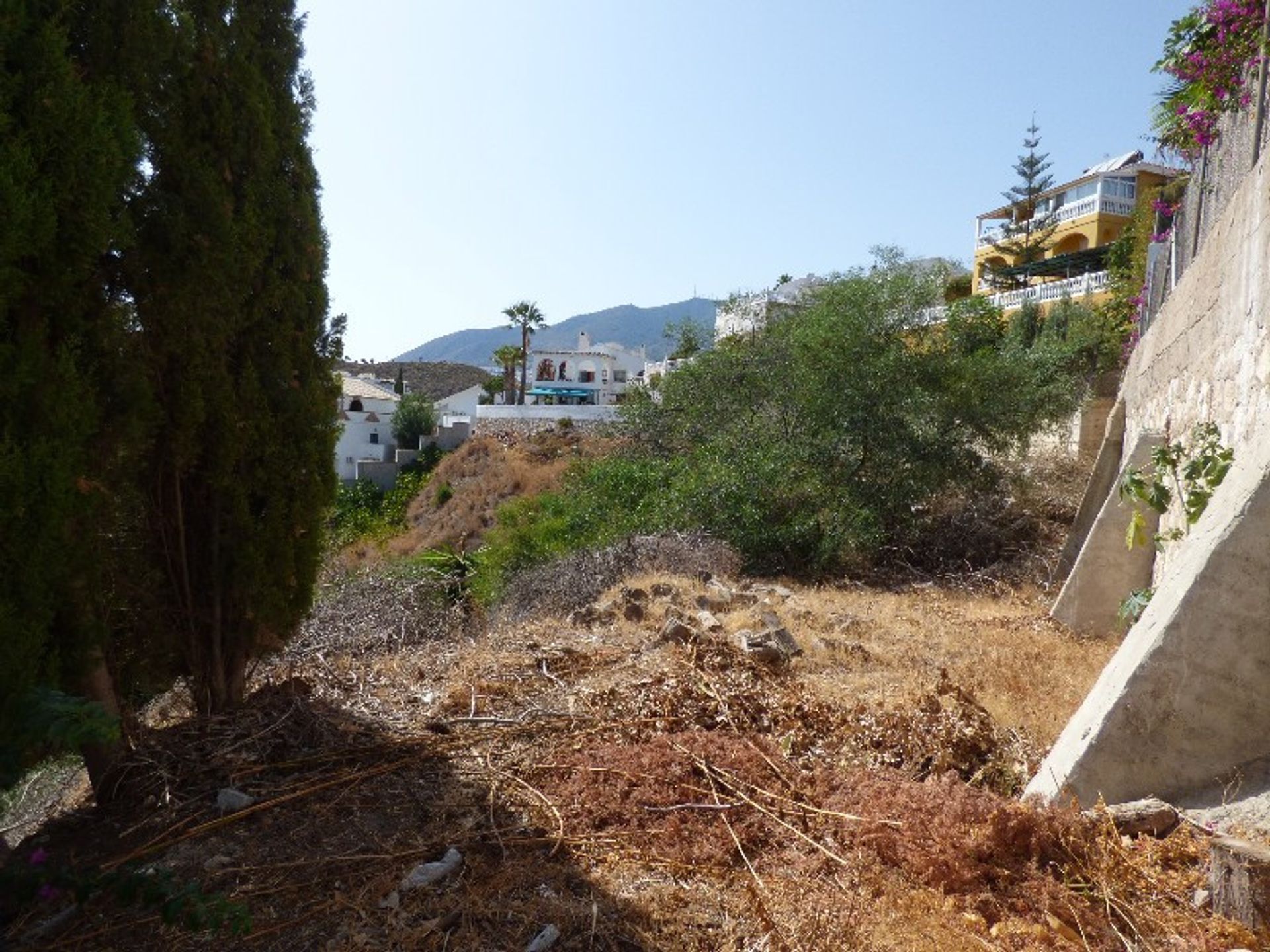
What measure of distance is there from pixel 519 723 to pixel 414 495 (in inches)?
1102

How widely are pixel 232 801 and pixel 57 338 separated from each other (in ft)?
6.49

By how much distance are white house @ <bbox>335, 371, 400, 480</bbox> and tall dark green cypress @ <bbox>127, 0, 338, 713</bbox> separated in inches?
1378

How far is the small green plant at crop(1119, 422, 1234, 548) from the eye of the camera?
4656mm

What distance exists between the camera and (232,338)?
4.75 m

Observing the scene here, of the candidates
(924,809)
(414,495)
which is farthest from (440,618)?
(414,495)

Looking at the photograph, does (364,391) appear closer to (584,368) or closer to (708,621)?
(584,368)

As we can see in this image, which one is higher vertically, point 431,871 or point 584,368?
point 584,368

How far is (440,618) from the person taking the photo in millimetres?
11766

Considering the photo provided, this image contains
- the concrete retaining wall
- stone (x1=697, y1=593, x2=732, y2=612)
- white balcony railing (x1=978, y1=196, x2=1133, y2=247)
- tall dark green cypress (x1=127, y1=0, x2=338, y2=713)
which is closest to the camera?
the concrete retaining wall

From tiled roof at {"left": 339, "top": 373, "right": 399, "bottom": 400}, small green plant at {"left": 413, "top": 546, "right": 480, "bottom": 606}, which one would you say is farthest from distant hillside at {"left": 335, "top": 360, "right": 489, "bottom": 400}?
small green plant at {"left": 413, "top": 546, "right": 480, "bottom": 606}

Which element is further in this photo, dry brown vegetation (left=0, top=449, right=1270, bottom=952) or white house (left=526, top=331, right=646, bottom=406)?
white house (left=526, top=331, right=646, bottom=406)

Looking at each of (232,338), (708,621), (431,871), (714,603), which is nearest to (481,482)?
(714,603)

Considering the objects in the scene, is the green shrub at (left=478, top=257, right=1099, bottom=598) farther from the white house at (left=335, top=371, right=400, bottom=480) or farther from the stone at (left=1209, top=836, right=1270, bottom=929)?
the white house at (left=335, top=371, right=400, bottom=480)

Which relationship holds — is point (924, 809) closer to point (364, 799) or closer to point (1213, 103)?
point (364, 799)
